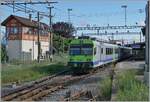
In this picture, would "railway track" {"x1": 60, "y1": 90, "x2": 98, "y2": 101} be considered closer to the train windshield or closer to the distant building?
the train windshield

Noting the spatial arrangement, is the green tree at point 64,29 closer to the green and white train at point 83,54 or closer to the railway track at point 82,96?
the green and white train at point 83,54

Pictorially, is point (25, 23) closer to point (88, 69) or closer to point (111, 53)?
point (111, 53)

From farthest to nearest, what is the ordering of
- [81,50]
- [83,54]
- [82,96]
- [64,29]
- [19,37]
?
1. [64,29]
2. [19,37]
3. [81,50]
4. [83,54]
5. [82,96]

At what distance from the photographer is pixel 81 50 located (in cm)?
3228

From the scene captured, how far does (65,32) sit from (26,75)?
2596 inches

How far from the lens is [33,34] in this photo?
76375mm

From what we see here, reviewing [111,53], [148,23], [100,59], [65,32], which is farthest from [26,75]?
[65,32]

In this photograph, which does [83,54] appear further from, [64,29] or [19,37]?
[64,29]

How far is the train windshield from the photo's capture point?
105 feet

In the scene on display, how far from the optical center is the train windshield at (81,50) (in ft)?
105

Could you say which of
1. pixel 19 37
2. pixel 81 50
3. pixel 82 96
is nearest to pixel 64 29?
pixel 19 37

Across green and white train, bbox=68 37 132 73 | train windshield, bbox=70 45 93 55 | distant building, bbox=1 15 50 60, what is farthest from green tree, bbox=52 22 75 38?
train windshield, bbox=70 45 93 55

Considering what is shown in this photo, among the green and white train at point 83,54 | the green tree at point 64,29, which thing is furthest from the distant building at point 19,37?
the green and white train at point 83,54

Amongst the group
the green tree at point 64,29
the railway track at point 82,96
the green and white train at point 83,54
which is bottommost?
the railway track at point 82,96
